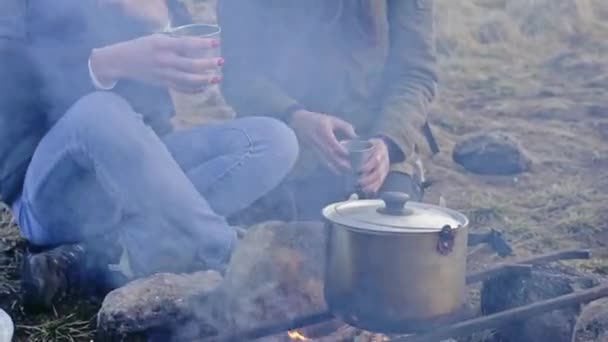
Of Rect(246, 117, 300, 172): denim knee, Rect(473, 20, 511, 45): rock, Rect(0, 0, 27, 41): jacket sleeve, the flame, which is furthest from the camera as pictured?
Rect(473, 20, 511, 45): rock

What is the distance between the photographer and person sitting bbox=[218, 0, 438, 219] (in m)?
3.11

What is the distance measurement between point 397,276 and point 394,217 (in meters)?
0.14

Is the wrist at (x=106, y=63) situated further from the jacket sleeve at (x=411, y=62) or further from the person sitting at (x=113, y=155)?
the jacket sleeve at (x=411, y=62)

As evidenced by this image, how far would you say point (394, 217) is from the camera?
201cm

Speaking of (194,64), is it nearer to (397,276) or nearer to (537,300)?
(397,276)

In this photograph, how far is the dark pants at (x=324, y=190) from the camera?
3.00 m

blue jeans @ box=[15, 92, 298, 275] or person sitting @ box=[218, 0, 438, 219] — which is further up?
person sitting @ box=[218, 0, 438, 219]

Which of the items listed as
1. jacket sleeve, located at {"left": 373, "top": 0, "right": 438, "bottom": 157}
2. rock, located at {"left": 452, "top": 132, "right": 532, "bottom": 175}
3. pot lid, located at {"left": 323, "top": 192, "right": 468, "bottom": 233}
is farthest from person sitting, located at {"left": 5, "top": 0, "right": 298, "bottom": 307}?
rock, located at {"left": 452, "top": 132, "right": 532, "bottom": 175}

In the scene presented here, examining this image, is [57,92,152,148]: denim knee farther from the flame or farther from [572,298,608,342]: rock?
[572,298,608,342]: rock

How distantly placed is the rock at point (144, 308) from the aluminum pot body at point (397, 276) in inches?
21.8

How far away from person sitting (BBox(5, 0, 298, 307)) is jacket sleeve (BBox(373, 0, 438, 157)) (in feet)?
1.44

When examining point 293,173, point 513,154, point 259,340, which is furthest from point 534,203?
point 259,340

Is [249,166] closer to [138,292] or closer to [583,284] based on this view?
[138,292]

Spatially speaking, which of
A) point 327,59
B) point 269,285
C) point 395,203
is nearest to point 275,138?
point 327,59
